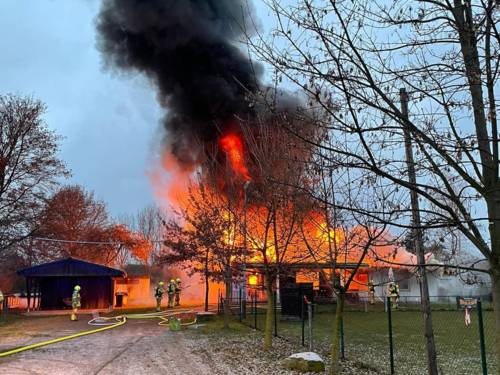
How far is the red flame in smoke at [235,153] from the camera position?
55.5ft

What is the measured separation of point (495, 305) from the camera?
3799 millimetres

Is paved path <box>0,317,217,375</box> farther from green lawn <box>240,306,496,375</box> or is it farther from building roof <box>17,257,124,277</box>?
building roof <box>17,257,124,277</box>

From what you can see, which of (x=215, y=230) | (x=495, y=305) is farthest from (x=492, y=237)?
(x=215, y=230)

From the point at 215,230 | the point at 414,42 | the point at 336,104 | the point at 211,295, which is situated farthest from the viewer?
the point at 211,295

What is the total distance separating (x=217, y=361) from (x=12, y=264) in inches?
1716

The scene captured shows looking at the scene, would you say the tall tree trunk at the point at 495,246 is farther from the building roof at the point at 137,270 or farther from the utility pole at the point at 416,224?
the building roof at the point at 137,270

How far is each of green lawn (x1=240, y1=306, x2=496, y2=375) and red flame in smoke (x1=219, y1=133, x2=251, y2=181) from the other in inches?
218

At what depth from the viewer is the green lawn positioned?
10281 mm

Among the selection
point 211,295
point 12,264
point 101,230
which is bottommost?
point 211,295

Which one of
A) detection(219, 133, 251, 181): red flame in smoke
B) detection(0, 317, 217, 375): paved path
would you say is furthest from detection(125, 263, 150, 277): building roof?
detection(0, 317, 217, 375): paved path

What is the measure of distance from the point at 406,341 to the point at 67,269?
21979mm

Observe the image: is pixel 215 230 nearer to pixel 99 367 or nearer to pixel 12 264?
pixel 99 367

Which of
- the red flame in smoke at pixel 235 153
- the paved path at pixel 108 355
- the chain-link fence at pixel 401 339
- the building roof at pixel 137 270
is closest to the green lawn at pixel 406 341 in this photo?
the chain-link fence at pixel 401 339

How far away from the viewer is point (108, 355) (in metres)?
11.5
